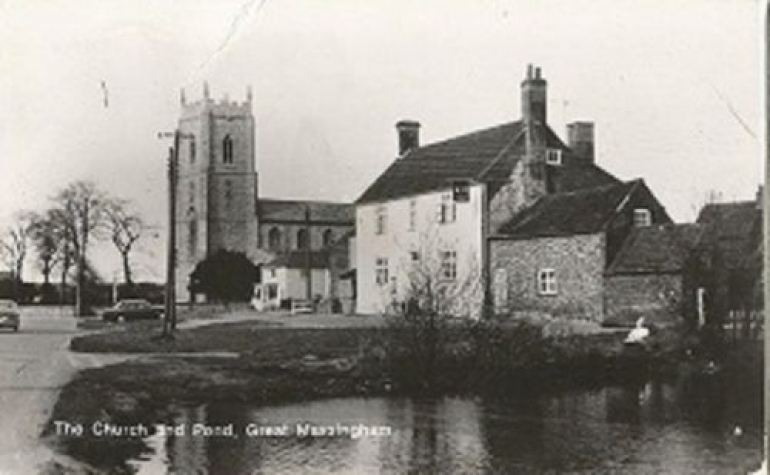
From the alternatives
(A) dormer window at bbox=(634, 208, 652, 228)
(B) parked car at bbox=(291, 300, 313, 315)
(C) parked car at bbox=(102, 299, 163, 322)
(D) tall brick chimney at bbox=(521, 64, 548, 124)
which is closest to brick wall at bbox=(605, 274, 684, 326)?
(A) dormer window at bbox=(634, 208, 652, 228)

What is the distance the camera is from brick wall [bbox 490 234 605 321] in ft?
23.2

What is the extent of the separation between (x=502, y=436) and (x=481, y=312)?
940mm

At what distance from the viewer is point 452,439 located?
6.14 metres

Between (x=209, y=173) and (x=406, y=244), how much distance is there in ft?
4.97

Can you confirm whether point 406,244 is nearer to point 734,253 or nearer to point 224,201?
point 224,201

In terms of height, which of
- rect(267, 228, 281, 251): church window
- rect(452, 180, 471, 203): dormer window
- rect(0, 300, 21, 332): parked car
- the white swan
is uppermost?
rect(452, 180, 471, 203): dormer window

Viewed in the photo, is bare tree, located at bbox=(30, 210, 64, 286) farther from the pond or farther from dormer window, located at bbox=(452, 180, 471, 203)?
dormer window, located at bbox=(452, 180, 471, 203)

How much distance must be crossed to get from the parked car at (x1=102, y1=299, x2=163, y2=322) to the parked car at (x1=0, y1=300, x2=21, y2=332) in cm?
52

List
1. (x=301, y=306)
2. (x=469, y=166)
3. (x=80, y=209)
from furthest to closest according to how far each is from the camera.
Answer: (x=301, y=306) → (x=469, y=166) → (x=80, y=209)

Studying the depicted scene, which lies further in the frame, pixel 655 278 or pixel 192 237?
pixel 655 278

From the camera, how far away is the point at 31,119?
6.15 metres

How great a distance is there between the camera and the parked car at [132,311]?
6410 millimetres

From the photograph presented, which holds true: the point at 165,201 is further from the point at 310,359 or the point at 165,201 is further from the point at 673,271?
the point at 673,271

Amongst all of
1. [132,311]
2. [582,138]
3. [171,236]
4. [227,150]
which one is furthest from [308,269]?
[582,138]
